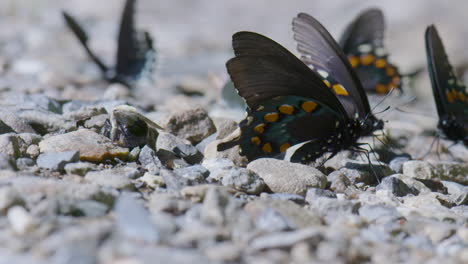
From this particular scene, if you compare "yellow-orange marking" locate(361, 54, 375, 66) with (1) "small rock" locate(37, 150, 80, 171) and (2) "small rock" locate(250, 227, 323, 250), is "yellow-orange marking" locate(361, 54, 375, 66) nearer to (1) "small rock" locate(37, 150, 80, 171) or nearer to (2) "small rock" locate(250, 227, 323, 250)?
(1) "small rock" locate(37, 150, 80, 171)

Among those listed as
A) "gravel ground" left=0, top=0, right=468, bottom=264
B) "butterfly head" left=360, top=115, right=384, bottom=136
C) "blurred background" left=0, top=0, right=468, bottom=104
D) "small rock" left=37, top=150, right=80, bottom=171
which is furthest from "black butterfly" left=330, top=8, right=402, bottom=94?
"small rock" left=37, top=150, right=80, bottom=171

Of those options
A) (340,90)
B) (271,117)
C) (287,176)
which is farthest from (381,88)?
(287,176)

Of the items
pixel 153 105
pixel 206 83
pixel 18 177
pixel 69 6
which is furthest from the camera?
pixel 69 6

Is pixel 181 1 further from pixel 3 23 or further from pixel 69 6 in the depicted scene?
pixel 3 23

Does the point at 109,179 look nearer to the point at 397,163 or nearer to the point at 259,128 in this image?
the point at 259,128

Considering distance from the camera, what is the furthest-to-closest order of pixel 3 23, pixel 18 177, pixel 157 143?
pixel 3 23
pixel 157 143
pixel 18 177

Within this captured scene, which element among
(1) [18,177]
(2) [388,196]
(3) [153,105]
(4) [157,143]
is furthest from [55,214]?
(3) [153,105]

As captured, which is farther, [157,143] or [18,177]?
[157,143]
